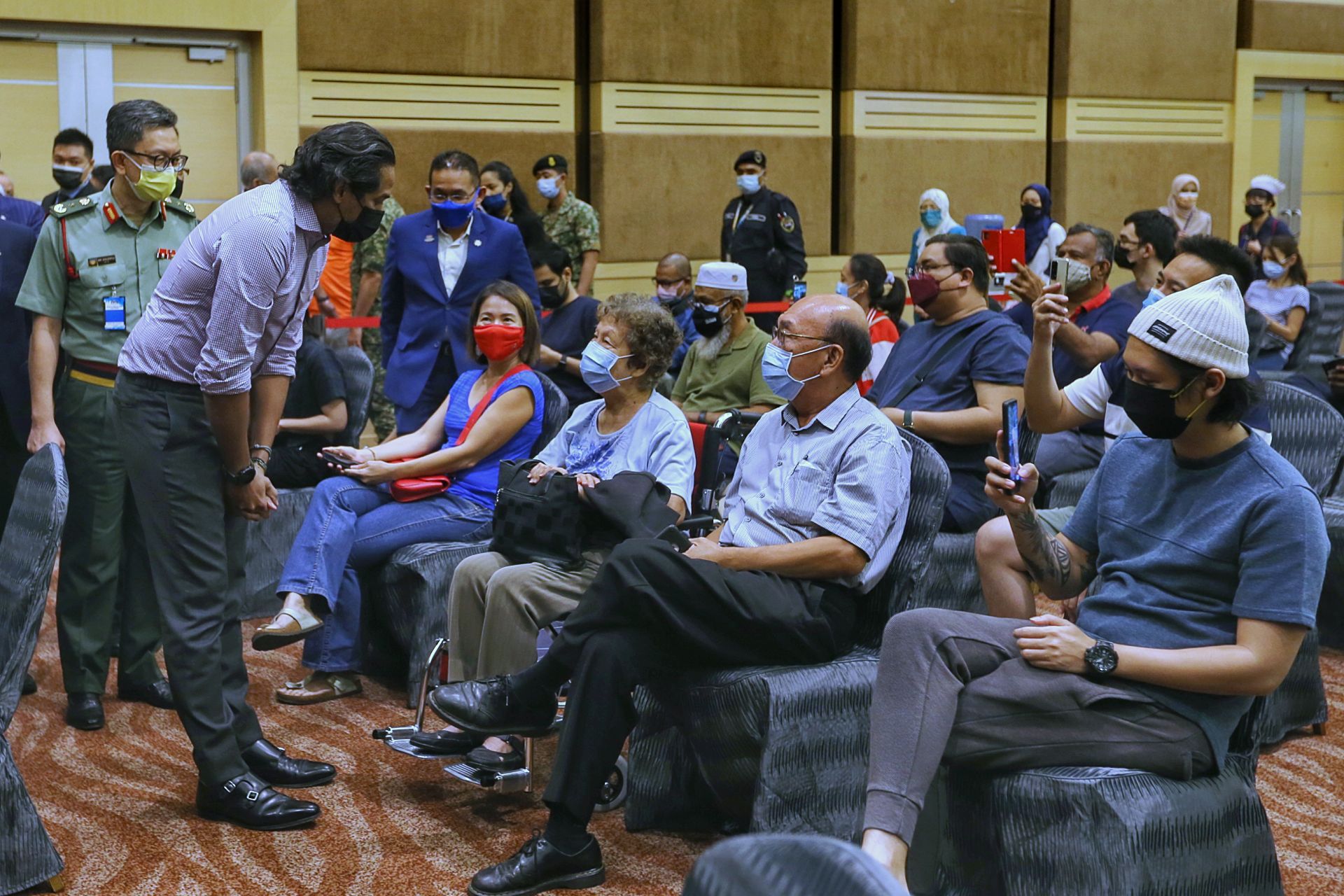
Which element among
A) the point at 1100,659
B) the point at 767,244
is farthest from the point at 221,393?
the point at 767,244

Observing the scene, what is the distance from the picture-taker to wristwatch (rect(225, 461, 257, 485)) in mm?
2998

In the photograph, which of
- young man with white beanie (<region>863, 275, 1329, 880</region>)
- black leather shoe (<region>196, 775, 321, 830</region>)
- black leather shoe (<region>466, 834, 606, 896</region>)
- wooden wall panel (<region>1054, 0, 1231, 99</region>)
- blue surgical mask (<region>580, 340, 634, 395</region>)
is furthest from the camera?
wooden wall panel (<region>1054, 0, 1231, 99</region>)

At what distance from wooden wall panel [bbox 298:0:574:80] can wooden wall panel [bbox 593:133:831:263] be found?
670 mm

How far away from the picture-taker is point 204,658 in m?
3.04

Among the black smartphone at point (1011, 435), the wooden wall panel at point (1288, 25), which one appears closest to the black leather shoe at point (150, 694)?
the black smartphone at point (1011, 435)

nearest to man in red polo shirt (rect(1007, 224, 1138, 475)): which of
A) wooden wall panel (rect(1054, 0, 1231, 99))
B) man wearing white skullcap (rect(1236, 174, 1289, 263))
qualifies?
man wearing white skullcap (rect(1236, 174, 1289, 263))

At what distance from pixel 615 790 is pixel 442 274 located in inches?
94.7

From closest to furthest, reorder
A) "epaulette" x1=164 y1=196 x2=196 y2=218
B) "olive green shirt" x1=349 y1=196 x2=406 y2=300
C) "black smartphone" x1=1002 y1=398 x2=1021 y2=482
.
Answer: "black smartphone" x1=1002 y1=398 x2=1021 y2=482, "epaulette" x1=164 y1=196 x2=196 y2=218, "olive green shirt" x1=349 y1=196 x2=406 y2=300

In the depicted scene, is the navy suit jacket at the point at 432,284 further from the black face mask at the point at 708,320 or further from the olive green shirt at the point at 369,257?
the olive green shirt at the point at 369,257

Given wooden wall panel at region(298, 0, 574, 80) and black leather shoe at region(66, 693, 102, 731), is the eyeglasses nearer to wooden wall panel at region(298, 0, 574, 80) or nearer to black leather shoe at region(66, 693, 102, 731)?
black leather shoe at region(66, 693, 102, 731)

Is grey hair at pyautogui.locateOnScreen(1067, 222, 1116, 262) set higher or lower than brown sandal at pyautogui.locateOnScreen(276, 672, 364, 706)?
higher

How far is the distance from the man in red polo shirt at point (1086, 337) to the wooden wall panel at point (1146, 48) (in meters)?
6.58

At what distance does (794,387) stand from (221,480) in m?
1.22

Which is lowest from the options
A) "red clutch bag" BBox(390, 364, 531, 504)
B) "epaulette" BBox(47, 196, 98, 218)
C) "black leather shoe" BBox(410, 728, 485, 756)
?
"black leather shoe" BBox(410, 728, 485, 756)
